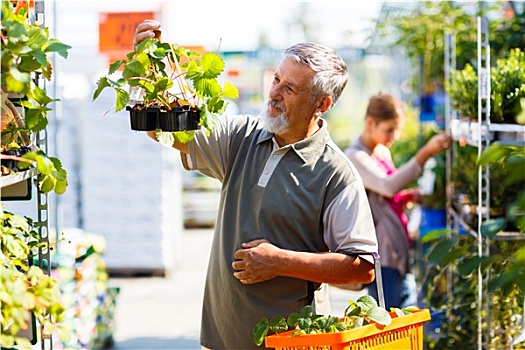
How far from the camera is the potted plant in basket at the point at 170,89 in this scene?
2428 mm

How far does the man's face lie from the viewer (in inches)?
110

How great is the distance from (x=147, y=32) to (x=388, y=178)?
2247 millimetres

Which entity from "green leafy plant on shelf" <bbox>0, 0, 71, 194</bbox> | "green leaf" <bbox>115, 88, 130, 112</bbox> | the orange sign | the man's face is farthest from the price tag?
the orange sign

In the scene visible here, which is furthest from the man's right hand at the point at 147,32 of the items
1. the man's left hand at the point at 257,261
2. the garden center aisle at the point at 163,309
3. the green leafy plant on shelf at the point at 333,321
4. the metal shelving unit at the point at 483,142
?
the garden center aisle at the point at 163,309

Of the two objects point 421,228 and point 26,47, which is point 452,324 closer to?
point 421,228

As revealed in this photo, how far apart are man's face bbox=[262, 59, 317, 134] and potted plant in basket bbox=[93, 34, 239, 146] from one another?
256 millimetres

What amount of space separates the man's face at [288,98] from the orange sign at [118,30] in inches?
210

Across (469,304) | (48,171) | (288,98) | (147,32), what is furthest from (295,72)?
(469,304)

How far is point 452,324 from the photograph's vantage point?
402 cm

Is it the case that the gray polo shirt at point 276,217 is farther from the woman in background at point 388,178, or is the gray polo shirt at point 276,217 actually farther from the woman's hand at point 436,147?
the woman's hand at point 436,147

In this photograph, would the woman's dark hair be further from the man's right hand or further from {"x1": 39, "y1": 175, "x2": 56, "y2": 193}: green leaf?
{"x1": 39, "y1": 175, "x2": 56, "y2": 193}: green leaf

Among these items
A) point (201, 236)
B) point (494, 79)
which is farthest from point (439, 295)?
point (201, 236)

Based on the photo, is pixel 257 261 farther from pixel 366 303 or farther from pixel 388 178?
pixel 388 178

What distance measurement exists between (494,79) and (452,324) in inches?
44.7
